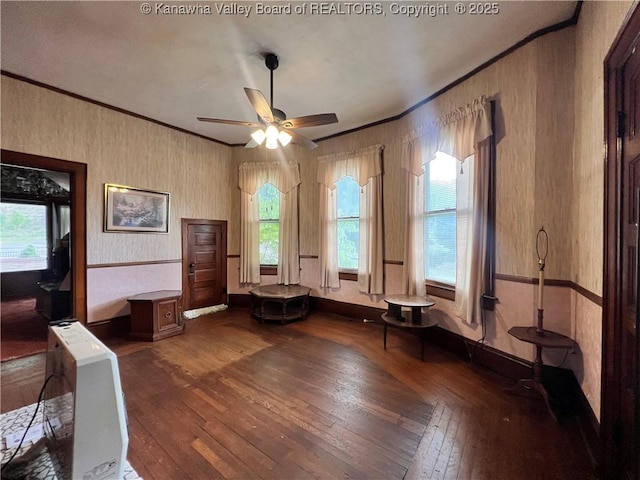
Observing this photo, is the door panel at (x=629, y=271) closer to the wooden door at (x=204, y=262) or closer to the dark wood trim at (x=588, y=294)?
the dark wood trim at (x=588, y=294)

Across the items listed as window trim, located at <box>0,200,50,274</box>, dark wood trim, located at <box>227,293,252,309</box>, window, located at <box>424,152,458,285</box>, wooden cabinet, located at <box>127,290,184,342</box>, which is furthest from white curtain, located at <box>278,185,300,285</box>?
window trim, located at <box>0,200,50,274</box>

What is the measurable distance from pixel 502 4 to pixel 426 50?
620 mm

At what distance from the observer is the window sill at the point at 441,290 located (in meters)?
3.14

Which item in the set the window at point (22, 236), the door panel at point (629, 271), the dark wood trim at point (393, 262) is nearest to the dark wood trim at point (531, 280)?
the door panel at point (629, 271)

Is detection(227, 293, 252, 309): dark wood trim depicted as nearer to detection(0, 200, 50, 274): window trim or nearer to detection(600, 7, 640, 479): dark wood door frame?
detection(600, 7, 640, 479): dark wood door frame

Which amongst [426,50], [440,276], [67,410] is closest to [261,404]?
[67,410]

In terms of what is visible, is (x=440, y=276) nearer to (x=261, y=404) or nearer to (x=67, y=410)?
(x=261, y=404)

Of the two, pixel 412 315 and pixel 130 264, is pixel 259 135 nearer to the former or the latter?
pixel 412 315

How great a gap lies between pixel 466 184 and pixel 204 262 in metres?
4.30

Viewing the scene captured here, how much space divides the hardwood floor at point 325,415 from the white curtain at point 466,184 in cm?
79

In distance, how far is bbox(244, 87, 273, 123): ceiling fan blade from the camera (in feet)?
7.31

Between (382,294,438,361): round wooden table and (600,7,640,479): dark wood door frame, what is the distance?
1.48 metres

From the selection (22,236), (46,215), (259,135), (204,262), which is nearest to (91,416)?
(259,135)

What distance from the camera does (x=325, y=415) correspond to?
2.03m
